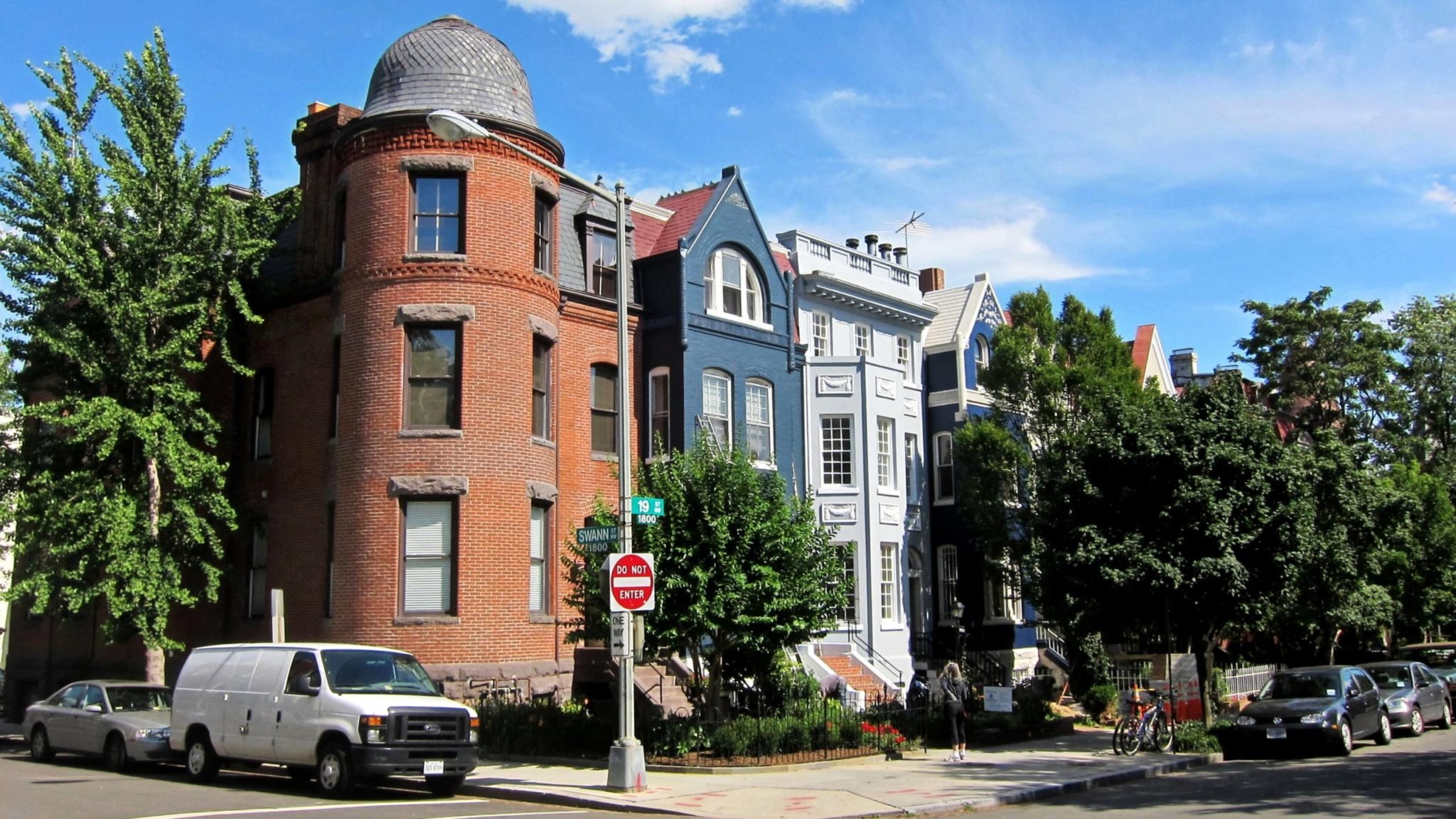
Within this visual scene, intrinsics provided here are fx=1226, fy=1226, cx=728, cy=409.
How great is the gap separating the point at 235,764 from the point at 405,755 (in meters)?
3.91

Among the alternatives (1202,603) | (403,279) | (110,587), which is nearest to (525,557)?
(403,279)

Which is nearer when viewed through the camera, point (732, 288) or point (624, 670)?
point (624, 670)

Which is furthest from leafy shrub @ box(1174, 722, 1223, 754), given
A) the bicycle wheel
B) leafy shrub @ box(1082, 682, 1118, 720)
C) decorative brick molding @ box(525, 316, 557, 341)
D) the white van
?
decorative brick molding @ box(525, 316, 557, 341)

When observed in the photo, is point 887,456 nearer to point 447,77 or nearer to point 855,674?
point 855,674

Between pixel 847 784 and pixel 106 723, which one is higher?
pixel 106 723

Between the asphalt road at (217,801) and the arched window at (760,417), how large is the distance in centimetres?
1335

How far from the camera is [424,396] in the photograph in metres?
23.2

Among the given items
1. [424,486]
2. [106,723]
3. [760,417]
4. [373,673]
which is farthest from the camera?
[760,417]

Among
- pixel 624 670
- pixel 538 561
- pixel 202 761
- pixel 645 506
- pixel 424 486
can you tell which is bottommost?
pixel 202 761

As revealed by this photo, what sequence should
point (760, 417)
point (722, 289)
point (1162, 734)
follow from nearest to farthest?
point (1162, 734) → point (722, 289) → point (760, 417)

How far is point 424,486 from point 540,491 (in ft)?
7.94

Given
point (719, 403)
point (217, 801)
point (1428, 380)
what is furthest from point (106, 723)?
point (1428, 380)

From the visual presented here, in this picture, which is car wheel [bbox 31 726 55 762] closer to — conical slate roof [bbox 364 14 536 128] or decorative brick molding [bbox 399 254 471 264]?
decorative brick molding [bbox 399 254 471 264]

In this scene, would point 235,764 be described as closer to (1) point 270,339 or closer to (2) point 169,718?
(2) point 169,718
